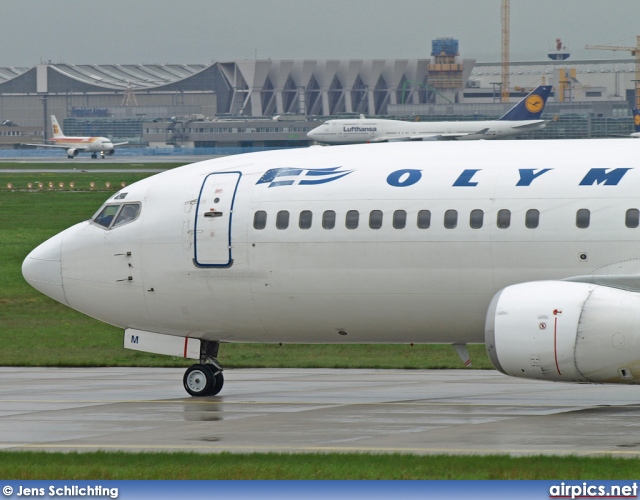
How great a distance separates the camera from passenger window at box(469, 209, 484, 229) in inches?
814

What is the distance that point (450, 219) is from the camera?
821 inches

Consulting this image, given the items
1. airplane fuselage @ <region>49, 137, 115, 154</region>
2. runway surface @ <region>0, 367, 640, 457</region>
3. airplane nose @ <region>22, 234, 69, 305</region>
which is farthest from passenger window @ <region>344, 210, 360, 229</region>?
airplane fuselage @ <region>49, 137, 115, 154</region>

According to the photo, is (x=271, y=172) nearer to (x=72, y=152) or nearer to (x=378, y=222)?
(x=378, y=222)

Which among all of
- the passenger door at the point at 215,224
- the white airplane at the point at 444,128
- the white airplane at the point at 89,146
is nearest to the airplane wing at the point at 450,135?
the white airplane at the point at 444,128

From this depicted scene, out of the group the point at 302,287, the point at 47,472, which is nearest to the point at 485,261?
the point at 302,287

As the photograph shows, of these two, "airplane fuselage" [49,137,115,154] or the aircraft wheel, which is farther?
"airplane fuselage" [49,137,115,154]

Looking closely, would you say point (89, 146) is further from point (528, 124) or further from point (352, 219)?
point (352, 219)

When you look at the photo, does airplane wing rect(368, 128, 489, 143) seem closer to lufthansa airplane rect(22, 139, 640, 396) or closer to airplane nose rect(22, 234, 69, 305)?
airplane nose rect(22, 234, 69, 305)

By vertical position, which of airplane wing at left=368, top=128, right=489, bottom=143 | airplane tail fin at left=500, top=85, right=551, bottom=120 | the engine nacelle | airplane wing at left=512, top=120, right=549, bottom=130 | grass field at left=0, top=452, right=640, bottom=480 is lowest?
grass field at left=0, top=452, right=640, bottom=480

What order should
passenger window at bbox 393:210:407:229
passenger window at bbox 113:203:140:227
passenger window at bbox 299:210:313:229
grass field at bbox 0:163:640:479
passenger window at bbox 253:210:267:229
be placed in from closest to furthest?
grass field at bbox 0:163:640:479 < passenger window at bbox 393:210:407:229 < passenger window at bbox 299:210:313:229 < passenger window at bbox 253:210:267:229 < passenger window at bbox 113:203:140:227

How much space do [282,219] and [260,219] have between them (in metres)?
0.41

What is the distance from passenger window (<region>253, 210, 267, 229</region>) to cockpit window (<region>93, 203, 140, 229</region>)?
8.19 ft

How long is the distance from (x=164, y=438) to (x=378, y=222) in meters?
5.12

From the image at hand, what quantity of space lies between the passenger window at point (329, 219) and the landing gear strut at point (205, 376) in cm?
375
